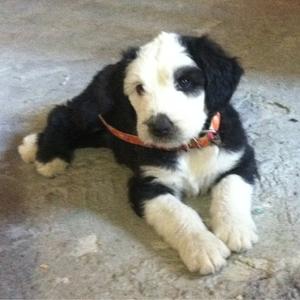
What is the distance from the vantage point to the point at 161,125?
5.21 feet

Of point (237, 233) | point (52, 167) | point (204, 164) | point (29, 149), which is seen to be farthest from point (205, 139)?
point (29, 149)

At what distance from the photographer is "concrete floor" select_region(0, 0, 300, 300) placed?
60.6 inches

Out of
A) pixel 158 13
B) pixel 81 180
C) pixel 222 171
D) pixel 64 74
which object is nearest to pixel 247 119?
pixel 222 171

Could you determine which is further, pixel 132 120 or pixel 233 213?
pixel 132 120

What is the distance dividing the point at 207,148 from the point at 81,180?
0.43m

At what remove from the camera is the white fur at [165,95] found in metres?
1.61

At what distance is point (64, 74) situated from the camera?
101 inches

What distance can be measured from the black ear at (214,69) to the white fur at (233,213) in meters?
0.21

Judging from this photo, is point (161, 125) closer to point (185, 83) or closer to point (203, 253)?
point (185, 83)

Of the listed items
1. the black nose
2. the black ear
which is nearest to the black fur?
the black ear

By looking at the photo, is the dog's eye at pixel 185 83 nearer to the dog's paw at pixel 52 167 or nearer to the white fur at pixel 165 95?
the white fur at pixel 165 95

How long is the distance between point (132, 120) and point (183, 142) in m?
0.21

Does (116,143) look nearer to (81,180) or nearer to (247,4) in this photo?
(81,180)

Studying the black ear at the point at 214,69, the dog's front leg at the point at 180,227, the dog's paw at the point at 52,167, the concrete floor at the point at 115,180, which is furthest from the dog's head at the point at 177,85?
the dog's paw at the point at 52,167
